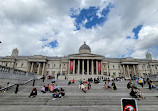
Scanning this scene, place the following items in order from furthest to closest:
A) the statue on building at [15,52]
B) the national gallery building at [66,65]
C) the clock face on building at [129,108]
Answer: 1. the statue on building at [15,52]
2. the national gallery building at [66,65]
3. the clock face on building at [129,108]

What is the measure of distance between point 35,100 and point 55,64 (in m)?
45.6

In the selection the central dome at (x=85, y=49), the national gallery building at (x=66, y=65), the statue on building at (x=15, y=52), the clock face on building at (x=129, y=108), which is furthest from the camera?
the statue on building at (x=15, y=52)

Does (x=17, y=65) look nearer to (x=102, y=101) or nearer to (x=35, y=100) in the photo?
(x=35, y=100)

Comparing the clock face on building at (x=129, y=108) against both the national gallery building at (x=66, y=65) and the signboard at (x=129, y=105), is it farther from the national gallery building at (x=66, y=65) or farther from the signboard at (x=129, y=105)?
the national gallery building at (x=66, y=65)

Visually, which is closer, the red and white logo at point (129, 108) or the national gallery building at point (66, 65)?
the red and white logo at point (129, 108)

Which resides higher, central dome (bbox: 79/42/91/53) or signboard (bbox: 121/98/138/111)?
central dome (bbox: 79/42/91/53)

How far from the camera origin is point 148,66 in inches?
2128

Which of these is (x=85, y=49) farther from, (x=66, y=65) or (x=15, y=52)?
(x=15, y=52)

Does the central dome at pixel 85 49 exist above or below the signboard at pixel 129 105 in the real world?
above

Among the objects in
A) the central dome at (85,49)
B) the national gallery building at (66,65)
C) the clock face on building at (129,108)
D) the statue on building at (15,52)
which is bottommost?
the clock face on building at (129,108)

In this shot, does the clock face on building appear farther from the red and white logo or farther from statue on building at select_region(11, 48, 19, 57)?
statue on building at select_region(11, 48, 19, 57)

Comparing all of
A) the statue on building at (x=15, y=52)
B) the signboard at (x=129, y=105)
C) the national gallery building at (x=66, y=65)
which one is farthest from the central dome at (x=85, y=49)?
the signboard at (x=129, y=105)

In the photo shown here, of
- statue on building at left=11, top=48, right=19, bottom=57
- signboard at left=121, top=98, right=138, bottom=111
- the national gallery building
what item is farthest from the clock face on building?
statue on building at left=11, top=48, right=19, bottom=57

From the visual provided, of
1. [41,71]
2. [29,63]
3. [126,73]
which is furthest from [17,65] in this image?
[126,73]
